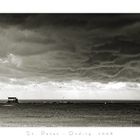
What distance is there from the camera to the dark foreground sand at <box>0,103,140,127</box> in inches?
79.5

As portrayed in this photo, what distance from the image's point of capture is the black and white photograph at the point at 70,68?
2.04m

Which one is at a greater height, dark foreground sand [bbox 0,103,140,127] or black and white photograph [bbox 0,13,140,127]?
black and white photograph [bbox 0,13,140,127]

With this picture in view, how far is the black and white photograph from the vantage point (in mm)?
2045

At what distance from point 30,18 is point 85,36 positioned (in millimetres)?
398

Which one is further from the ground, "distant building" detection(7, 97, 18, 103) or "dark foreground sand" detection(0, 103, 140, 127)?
"distant building" detection(7, 97, 18, 103)

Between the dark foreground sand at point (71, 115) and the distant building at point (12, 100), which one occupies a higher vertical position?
the distant building at point (12, 100)

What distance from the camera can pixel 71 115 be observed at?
203 cm

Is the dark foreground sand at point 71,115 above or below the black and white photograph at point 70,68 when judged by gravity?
below

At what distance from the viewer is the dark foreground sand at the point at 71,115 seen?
202 centimetres

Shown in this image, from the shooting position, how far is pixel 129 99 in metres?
2.04
